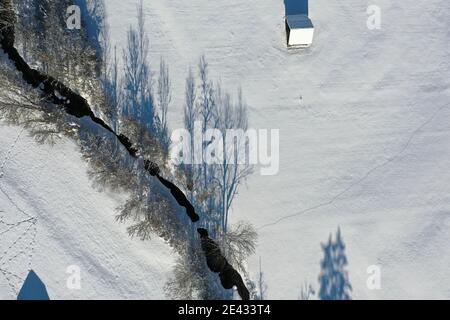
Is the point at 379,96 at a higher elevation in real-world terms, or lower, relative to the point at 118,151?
higher

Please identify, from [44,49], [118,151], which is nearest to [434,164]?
[118,151]

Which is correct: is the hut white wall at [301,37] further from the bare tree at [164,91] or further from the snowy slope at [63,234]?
the snowy slope at [63,234]

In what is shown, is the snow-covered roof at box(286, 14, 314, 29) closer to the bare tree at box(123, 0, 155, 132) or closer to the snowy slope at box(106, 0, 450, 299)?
the snowy slope at box(106, 0, 450, 299)

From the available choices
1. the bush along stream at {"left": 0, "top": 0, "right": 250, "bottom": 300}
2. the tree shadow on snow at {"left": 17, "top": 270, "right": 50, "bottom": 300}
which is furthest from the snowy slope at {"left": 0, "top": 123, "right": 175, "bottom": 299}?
the bush along stream at {"left": 0, "top": 0, "right": 250, "bottom": 300}

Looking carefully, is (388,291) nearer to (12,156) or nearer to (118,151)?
(118,151)

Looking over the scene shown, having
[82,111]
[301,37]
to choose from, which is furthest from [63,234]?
[301,37]

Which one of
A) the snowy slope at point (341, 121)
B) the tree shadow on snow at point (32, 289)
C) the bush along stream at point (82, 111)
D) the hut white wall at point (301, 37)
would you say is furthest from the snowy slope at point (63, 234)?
the hut white wall at point (301, 37)
